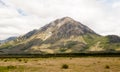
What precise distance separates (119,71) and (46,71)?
1130 centimetres

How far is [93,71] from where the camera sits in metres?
39.2

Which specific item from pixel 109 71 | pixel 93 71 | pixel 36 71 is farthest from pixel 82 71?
pixel 36 71

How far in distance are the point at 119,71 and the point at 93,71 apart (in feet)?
13.0

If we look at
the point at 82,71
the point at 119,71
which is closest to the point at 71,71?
the point at 82,71

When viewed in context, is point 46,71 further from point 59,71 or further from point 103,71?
point 103,71

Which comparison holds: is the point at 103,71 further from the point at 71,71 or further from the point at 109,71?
the point at 71,71

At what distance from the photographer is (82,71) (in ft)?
129

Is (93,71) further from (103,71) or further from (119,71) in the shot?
(119,71)

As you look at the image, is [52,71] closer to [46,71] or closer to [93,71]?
[46,71]

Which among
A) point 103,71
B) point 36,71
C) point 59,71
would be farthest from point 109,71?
point 36,71

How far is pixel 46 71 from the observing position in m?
39.6

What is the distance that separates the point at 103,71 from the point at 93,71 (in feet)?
5.02

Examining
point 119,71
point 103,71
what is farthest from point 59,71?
point 119,71

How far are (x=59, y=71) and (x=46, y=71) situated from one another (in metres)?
2.05
